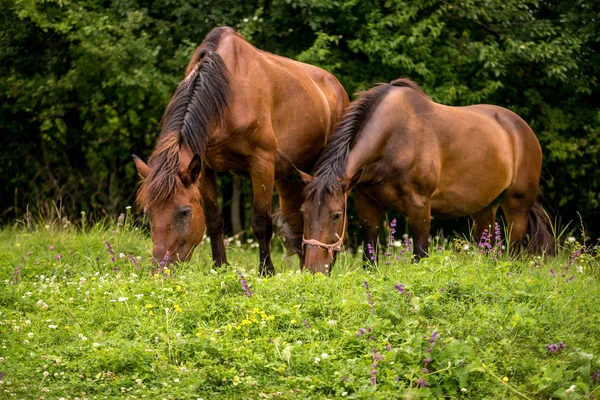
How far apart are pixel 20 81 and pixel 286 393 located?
9806 millimetres

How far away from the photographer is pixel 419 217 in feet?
25.0

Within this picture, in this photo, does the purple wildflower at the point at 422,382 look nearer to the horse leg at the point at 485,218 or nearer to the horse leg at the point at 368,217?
the horse leg at the point at 368,217

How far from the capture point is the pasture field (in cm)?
461

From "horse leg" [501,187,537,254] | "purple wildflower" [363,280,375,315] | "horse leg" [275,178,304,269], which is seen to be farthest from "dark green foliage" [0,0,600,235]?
"purple wildflower" [363,280,375,315]

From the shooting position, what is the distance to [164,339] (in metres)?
5.06

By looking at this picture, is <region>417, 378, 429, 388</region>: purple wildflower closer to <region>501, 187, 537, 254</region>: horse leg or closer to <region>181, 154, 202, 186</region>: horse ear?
<region>181, 154, 202, 186</region>: horse ear

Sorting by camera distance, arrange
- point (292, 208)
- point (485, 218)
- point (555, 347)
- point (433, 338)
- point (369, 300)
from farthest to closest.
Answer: point (485, 218) → point (292, 208) → point (369, 300) → point (555, 347) → point (433, 338)

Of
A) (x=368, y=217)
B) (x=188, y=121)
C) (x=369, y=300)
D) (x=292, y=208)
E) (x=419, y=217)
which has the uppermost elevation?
(x=188, y=121)

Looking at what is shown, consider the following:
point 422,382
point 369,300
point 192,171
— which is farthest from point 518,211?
point 422,382

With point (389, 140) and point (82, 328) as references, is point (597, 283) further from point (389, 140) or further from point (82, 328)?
point (82, 328)

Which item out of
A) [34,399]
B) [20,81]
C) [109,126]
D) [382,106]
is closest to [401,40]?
[382,106]

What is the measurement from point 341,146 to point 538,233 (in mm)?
3183

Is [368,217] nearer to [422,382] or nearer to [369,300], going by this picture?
[369,300]

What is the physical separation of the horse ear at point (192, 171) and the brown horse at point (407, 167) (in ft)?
3.39
